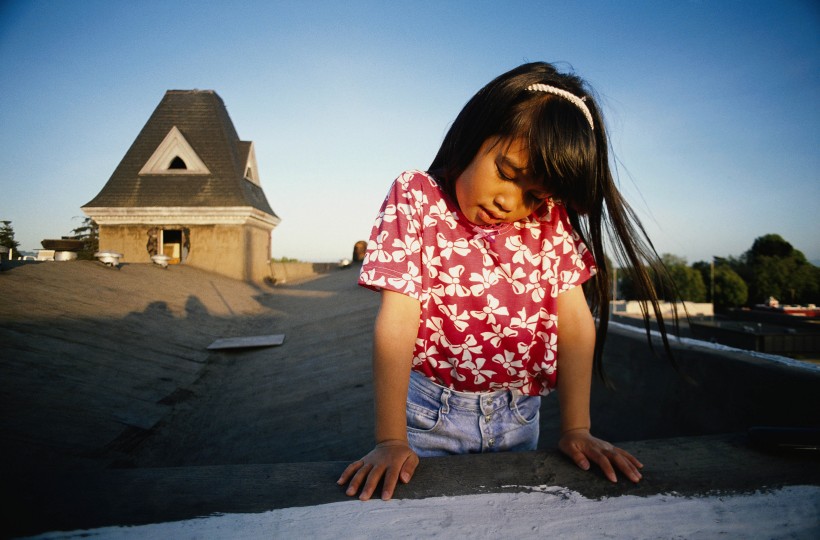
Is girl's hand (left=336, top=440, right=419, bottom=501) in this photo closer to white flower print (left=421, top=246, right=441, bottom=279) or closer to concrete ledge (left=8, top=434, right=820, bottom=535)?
concrete ledge (left=8, top=434, right=820, bottom=535)

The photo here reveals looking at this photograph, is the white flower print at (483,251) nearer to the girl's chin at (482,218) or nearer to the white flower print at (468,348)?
the girl's chin at (482,218)

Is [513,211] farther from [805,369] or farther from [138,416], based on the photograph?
[138,416]

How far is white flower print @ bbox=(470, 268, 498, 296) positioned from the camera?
129cm

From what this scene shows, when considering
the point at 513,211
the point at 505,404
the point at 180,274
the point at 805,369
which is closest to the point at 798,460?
the point at 505,404

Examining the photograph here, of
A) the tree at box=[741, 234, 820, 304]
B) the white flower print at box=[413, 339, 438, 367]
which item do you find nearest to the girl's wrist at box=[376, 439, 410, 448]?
the white flower print at box=[413, 339, 438, 367]

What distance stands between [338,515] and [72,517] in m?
0.51

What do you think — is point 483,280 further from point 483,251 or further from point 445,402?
point 445,402

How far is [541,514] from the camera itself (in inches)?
36.0

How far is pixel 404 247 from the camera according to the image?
121 centimetres

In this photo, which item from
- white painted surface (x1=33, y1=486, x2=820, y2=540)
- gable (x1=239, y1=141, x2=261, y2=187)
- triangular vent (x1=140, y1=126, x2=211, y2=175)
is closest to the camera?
white painted surface (x1=33, y1=486, x2=820, y2=540)

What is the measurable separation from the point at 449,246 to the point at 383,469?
2.12 ft

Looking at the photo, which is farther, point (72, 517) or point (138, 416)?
point (138, 416)

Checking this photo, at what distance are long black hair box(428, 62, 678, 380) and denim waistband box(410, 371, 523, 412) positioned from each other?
0.48 m

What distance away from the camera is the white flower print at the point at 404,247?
3.91 feet
